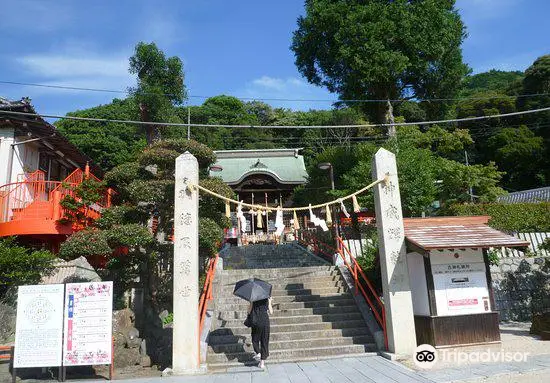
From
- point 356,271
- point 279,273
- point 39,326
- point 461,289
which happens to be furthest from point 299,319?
point 39,326

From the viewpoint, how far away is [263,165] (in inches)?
1298

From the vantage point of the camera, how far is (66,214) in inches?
511

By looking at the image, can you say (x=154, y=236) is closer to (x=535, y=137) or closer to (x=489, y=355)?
(x=489, y=355)

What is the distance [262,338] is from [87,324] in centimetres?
359

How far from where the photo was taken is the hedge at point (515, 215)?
1738cm

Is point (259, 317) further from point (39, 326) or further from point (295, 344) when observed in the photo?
point (39, 326)

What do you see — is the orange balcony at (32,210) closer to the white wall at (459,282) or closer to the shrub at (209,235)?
the shrub at (209,235)

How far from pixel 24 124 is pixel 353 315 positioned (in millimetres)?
13080

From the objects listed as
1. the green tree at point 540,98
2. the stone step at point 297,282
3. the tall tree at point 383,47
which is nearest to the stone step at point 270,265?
the stone step at point 297,282

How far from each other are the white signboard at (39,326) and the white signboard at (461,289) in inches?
324

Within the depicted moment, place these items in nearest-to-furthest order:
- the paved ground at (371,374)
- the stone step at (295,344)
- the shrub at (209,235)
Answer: the paved ground at (371,374)
the stone step at (295,344)
the shrub at (209,235)

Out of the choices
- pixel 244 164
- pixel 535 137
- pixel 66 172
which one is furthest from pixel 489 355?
pixel 535 137

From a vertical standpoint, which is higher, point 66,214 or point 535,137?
point 535,137

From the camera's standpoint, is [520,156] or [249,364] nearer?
[249,364]
